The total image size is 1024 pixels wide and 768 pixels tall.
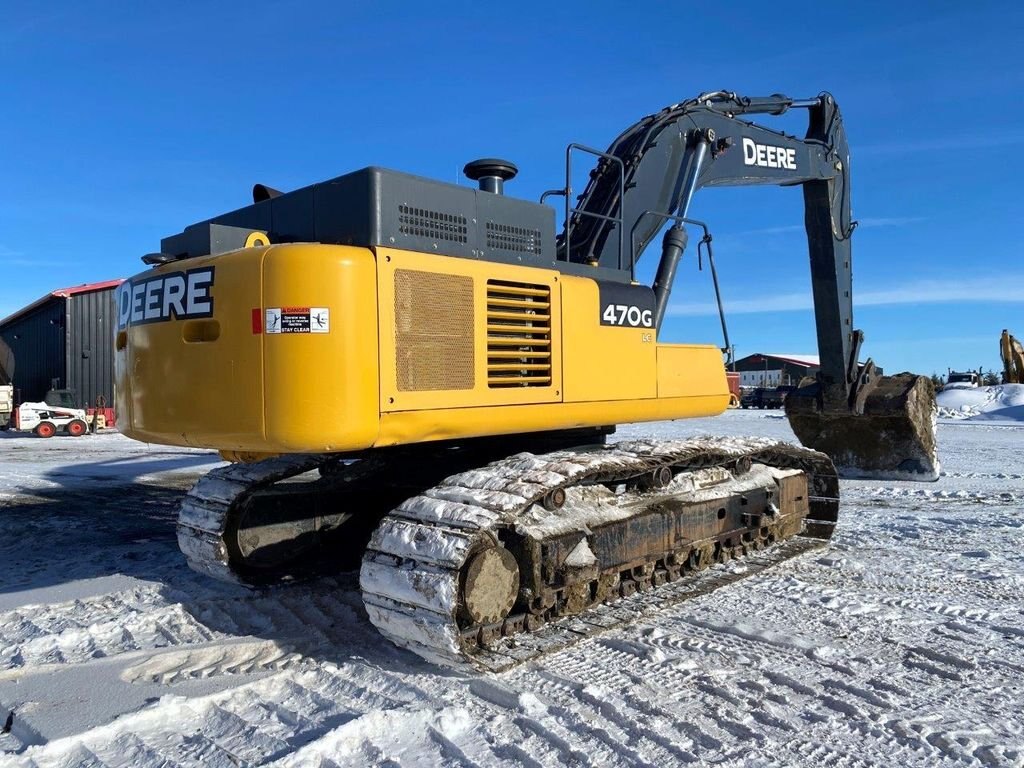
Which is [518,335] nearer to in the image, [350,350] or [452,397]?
[452,397]

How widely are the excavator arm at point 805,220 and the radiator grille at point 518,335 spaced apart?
68cm

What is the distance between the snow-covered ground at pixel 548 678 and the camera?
312cm

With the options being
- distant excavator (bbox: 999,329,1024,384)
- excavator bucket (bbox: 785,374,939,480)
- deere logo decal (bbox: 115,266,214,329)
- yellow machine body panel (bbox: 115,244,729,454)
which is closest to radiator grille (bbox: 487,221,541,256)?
yellow machine body panel (bbox: 115,244,729,454)

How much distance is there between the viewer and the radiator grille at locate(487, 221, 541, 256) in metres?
4.44

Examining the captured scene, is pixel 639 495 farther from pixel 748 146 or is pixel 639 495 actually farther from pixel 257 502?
pixel 748 146

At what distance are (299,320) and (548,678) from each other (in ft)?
6.59

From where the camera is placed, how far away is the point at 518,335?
14.5ft

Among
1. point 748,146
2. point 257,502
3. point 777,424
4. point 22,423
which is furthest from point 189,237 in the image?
point 22,423

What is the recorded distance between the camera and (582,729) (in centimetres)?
325

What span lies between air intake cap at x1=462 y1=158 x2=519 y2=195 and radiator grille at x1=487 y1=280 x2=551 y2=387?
69cm

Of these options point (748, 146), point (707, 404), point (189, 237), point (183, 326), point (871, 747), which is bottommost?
point (871, 747)

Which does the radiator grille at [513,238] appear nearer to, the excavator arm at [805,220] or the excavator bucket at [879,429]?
the excavator arm at [805,220]

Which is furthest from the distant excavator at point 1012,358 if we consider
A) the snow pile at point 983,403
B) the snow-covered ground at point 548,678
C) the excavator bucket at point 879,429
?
the snow-covered ground at point 548,678

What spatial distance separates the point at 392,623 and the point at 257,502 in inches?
72.1
